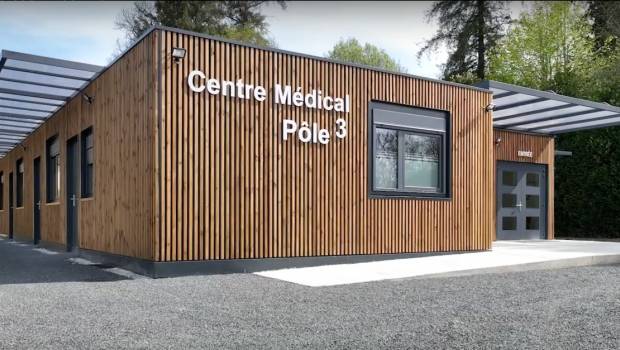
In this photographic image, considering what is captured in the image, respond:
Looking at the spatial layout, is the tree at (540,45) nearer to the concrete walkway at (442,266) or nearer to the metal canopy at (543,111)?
the metal canopy at (543,111)

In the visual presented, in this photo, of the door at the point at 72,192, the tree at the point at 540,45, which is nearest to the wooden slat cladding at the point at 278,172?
the door at the point at 72,192

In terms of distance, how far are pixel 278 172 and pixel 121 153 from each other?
2.66m

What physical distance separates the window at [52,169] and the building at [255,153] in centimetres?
95

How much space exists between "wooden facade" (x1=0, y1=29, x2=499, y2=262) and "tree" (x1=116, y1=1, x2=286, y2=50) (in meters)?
19.2

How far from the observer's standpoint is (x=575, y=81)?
21797mm

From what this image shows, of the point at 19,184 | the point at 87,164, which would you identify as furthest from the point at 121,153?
the point at 19,184

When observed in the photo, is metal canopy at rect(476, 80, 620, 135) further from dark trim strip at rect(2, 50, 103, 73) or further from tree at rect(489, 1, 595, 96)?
tree at rect(489, 1, 595, 96)

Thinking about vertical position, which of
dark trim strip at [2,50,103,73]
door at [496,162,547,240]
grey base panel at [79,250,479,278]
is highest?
dark trim strip at [2,50,103,73]

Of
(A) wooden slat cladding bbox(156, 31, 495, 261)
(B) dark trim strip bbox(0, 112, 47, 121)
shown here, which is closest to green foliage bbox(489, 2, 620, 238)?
(A) wooden slat cladding bbox(156, 31, 495, 261)

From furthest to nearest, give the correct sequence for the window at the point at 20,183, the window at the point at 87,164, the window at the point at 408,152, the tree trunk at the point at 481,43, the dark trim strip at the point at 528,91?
1. the tree trunk at the point at 481,43
2. the window at the point at 20,183
3. the window at the point at 87,164
4. the dark trim strip at the point at 528,91
5. the window at the point at 408,152

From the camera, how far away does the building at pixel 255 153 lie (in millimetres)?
8688

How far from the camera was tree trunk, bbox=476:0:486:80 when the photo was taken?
1190 inches

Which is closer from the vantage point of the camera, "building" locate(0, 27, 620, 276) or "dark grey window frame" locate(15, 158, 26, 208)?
"building" locate(0, 27, 620, 276)

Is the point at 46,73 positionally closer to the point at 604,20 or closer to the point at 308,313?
the point at 308,313
